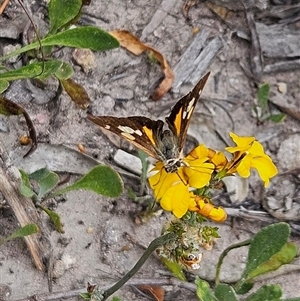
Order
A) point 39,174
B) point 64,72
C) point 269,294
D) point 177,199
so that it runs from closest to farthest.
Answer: point 177,199, point 269,294, point 39,174, point 64,72

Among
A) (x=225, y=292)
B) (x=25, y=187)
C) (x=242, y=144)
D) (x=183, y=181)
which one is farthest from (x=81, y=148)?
(x=225, y=292)

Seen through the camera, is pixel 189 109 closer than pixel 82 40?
Yes

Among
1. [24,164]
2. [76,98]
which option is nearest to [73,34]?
[76,98]

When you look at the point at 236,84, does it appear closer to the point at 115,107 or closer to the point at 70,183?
the point at 115,107

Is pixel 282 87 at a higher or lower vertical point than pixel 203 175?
lower

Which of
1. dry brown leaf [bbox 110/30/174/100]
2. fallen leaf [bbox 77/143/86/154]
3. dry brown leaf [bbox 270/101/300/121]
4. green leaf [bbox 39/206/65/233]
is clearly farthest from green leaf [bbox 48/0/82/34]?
dry brown leaf [bbox 270/101/300/121]

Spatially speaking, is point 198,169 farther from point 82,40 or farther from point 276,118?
point 276,118

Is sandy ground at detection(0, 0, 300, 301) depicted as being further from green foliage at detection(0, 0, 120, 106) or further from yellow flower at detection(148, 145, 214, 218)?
yellow flower at detection(148, 145, 214, 218)
